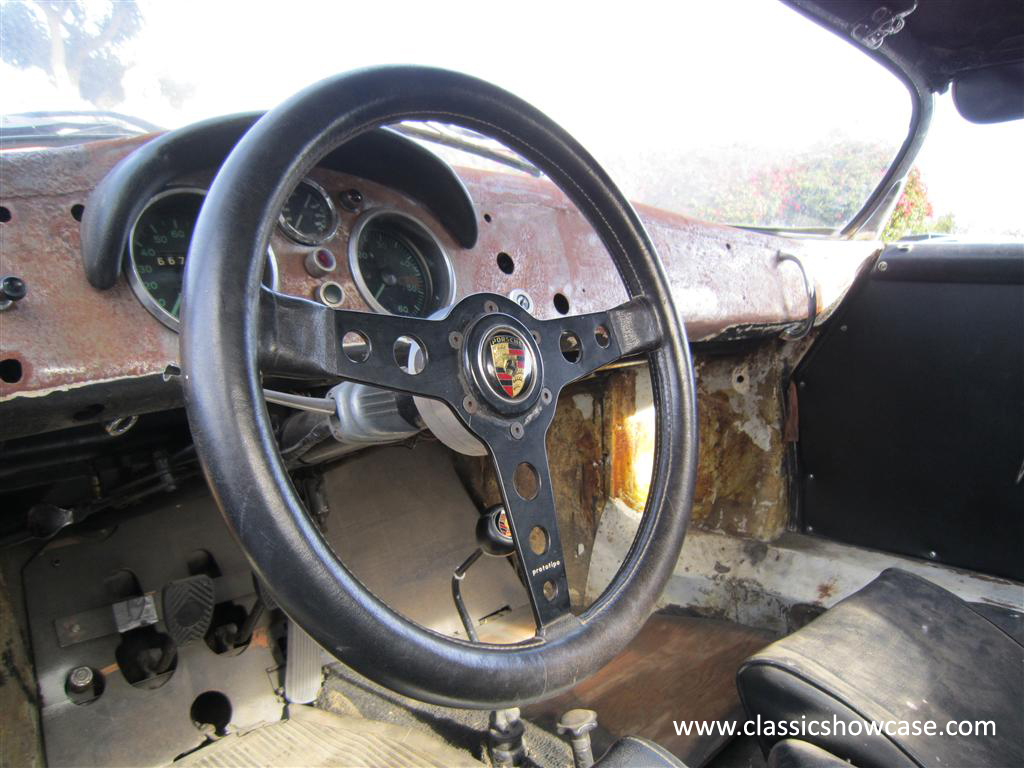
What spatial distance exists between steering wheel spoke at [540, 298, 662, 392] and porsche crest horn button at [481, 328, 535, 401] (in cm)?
5

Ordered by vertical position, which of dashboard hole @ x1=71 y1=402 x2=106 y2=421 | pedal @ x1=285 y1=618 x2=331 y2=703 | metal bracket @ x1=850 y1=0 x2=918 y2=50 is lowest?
pedal @ x1=285 y1=618 x2=331 y2=703

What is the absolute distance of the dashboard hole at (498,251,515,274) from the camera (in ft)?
4.07

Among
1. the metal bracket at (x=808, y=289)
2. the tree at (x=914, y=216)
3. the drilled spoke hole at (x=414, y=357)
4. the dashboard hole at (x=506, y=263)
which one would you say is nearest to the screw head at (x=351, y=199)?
the dashboard hole at (x=506, y=263)

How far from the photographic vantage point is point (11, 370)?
0.76 meters

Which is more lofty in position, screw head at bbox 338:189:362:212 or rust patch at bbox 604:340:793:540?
screw head at bbox 338:189:362:212

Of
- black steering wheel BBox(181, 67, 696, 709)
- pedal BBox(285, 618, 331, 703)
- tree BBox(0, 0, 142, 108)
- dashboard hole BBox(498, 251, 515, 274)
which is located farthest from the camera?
pedal BBox(285, 618, 331, 703)

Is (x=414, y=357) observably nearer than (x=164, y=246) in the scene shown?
Yes

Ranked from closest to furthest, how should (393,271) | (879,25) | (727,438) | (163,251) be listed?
(163,251) → (393,271) → (879,25) → (727,438)

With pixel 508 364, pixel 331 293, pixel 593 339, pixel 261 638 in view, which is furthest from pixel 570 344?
pixel 261 638

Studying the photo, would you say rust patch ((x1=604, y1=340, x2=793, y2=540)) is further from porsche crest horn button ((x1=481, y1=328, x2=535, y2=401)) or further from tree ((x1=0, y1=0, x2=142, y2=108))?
tree ((x1=0, y1=0, x2=142, y2=108))

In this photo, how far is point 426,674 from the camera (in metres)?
0.56

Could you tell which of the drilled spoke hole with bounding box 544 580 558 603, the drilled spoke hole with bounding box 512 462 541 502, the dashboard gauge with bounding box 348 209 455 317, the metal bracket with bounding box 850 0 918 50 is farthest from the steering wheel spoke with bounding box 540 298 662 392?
the metal bracket with bounding box 850 0 918 50

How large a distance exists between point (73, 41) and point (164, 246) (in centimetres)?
59

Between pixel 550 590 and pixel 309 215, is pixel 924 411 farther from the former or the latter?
pixel 309 215
